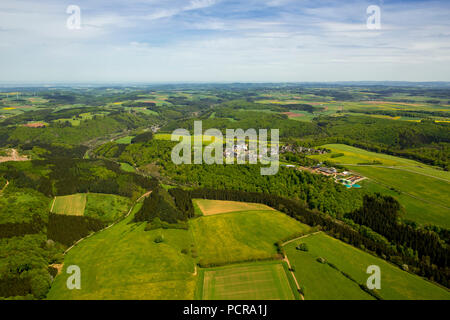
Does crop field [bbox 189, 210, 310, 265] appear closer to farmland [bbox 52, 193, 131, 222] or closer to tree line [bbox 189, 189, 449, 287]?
tree line [bbox 189, 189, 449, 287]

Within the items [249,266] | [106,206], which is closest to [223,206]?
[249,266]

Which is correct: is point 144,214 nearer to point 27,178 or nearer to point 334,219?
point 27,178

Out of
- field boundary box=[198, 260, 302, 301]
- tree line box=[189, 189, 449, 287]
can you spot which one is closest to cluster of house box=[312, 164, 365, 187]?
tree line box=[189, 189, 449, 287]

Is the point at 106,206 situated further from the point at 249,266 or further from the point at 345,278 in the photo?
the point at 345,278

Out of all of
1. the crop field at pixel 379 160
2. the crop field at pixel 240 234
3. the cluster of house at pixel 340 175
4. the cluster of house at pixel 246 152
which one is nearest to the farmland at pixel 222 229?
the crop field at pixel 240 234

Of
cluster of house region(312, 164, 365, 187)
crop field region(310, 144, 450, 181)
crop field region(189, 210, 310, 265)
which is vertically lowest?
crop field region(189, 210, 310, 265)

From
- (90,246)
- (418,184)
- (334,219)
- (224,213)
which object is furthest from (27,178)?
(418,184)

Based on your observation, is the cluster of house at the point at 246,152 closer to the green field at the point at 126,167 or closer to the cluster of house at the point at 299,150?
the cluster of house at the point at 299,150
